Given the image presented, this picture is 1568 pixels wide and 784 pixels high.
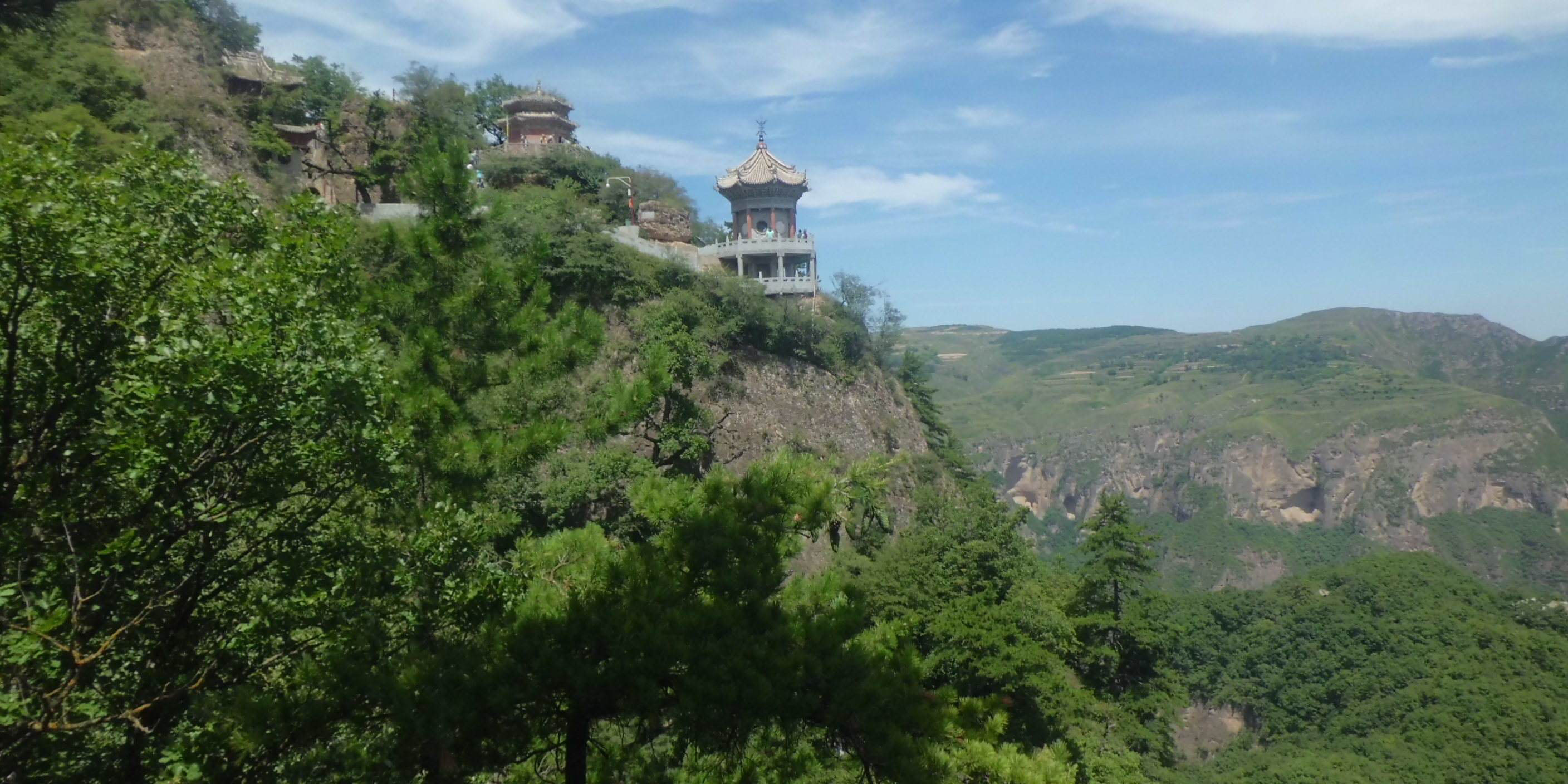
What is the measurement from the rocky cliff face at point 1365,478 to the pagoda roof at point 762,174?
76.8m

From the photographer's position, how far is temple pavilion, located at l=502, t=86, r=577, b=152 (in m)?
32.3

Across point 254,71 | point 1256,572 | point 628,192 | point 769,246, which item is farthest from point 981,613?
point 1256,572

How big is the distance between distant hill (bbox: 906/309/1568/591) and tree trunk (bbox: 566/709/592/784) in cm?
8891

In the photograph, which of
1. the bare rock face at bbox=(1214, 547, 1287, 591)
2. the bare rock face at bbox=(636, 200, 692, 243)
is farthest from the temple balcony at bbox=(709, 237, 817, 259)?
the bare rock face at bbox=(1214, 547, 1287, 591)

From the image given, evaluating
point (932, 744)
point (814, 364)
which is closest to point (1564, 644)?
point (814, 364)

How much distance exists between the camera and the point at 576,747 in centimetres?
512

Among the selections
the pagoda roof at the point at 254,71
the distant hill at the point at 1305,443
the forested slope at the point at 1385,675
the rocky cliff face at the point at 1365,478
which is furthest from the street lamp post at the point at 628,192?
the rocky cliff face at the point at 1365,478

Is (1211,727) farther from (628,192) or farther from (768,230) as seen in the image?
(628,192)

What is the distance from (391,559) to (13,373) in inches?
90.9

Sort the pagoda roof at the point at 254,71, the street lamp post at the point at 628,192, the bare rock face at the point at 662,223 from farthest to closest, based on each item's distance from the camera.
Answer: the street lamp post at the point at 628,192 → the bare rock face at the point at 662,223 → the pagoda roof at the point at 254,71

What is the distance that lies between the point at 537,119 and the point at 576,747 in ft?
100

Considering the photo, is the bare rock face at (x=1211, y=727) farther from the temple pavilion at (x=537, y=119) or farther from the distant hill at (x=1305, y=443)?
the distant hill at (x=1305, y=443)

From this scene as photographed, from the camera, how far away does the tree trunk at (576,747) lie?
5.08m

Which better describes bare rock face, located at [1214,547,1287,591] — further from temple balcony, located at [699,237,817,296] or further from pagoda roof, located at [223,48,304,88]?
pagoda roof, located at [223,48,304,88]
